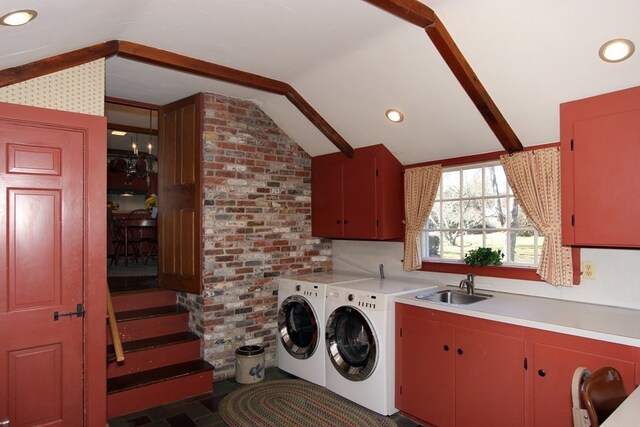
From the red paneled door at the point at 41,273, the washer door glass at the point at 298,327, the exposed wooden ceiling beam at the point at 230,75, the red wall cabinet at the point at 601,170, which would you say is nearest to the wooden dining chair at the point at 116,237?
the washer door glass at the point at 298,327

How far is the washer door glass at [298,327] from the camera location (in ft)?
11.7

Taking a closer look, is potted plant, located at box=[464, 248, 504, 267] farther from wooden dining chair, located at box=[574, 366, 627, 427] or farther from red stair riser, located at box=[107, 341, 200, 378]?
red stair riser, located at box=[107, 341, 200, 378]

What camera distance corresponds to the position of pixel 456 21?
7.59 ft

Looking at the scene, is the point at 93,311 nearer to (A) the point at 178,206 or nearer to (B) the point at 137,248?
(A) the point at 178,206

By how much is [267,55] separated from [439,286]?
2295 millimetres

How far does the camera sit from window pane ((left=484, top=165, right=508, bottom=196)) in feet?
10.6

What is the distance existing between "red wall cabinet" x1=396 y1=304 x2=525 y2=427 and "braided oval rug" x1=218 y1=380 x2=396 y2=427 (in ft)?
1.11

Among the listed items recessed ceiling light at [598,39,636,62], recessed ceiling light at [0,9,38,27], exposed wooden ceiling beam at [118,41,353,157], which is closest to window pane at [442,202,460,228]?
exposed wooden ceiling beam at [118,41,353,157]

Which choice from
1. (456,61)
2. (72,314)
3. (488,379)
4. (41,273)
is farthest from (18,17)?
(488,379)

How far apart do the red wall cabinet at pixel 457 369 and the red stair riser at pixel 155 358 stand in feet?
5.95

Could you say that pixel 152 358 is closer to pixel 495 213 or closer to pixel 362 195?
pixel 362 195

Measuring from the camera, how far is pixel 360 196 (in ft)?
12.6

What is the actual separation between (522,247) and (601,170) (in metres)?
0.95

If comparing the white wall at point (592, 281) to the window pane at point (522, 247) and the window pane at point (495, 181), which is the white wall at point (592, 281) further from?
the window pane at point (495, 181)
